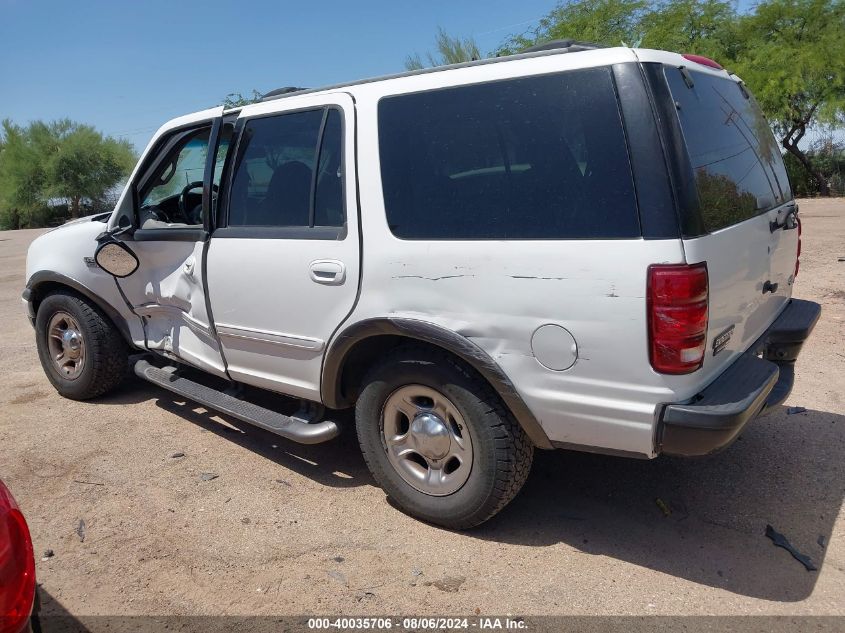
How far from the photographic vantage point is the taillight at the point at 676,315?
248 cm

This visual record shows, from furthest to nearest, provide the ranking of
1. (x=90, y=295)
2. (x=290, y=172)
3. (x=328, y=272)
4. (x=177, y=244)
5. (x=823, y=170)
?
(x=823, y=170), (x=90, y=295), (x=177, y=244), (x=290, y=172), (x=328, y=272)

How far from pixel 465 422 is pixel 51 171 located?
4083cm

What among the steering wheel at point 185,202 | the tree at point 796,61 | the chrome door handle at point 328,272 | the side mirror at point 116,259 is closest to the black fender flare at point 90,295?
the side mirror at point 116,259

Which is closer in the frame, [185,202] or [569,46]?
[569,46]

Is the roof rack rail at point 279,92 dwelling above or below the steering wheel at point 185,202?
above

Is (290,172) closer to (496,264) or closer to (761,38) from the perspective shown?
(496,264)

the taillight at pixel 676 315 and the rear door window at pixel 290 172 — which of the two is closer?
the taillight at pixel 676 315

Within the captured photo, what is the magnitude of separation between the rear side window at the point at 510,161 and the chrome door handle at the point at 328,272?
1.16 ft

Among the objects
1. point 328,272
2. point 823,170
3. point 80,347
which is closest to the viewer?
point 328,272

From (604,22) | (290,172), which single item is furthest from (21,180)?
(290,172)

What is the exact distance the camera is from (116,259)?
173 inches

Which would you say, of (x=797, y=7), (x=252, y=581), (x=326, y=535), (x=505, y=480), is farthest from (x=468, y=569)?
(x=797, y=7)

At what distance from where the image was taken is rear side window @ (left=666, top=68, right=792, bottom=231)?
2.72 meters

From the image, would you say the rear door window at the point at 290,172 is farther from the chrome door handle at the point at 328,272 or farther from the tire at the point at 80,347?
the tire at the point at 80,347
